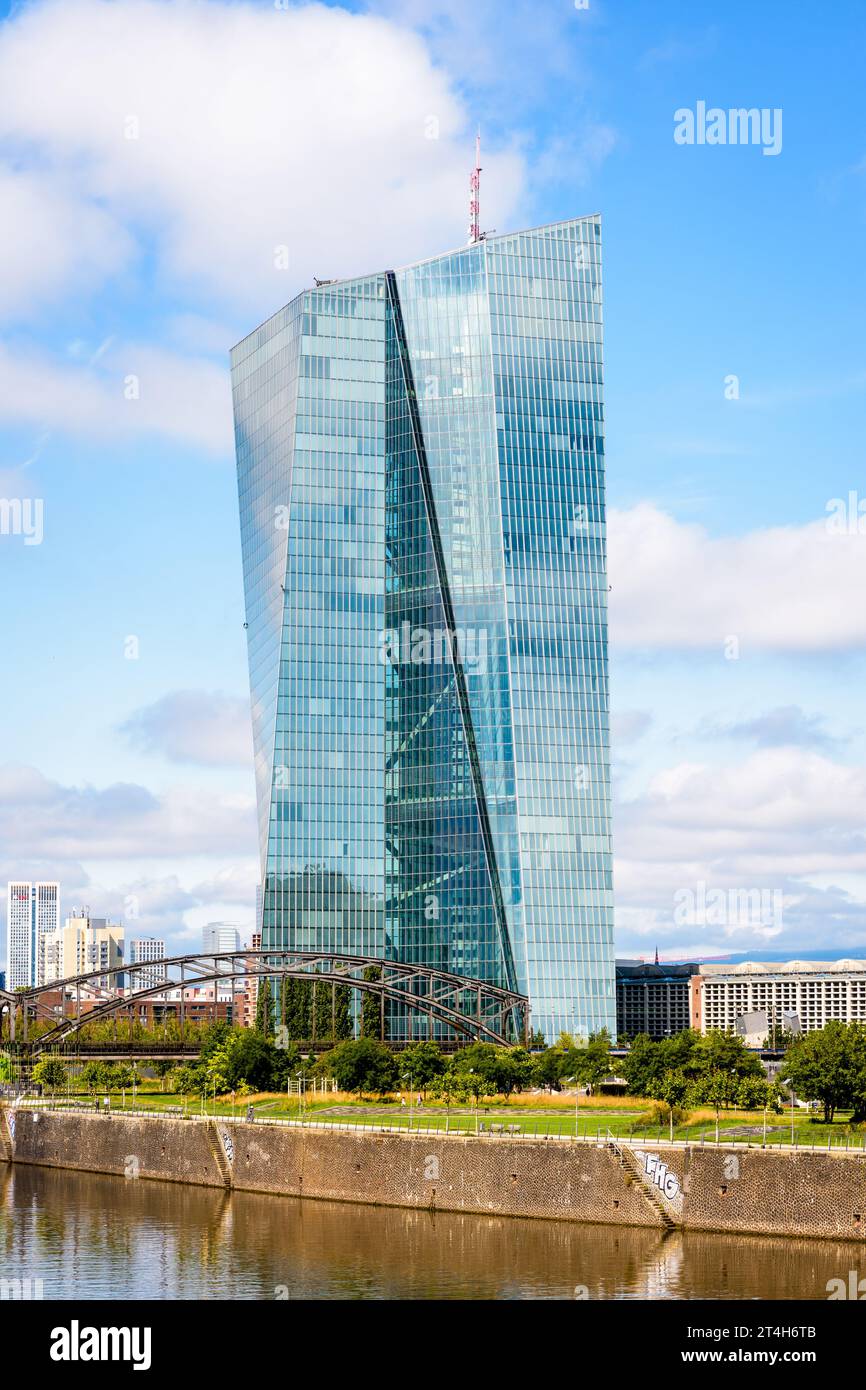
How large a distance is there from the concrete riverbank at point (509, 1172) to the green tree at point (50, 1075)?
34.2 metres

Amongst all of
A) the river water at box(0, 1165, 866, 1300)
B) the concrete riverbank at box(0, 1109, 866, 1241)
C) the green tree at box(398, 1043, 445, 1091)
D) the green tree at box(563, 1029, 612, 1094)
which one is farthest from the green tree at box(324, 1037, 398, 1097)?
the river water at box(0, 1165, 866, 1300)

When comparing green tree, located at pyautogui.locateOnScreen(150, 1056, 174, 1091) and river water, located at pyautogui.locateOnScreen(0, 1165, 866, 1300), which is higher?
green tree, located at pyautogui.locateOnScreen(150, 1056, 174, 1091)

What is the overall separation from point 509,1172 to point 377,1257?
1688 centimetres

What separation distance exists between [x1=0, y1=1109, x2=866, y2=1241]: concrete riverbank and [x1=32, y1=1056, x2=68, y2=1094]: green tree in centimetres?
3418

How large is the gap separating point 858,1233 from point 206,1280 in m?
34.1

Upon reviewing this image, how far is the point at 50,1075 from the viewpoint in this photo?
18762 centimetres

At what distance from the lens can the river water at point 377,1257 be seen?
8800 cm

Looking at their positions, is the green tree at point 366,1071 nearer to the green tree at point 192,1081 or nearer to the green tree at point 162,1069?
the green tree at point 192,1081

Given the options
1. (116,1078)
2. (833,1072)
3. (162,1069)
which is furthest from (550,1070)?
(162,1069)

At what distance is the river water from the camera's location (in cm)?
8800

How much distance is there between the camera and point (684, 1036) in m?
141

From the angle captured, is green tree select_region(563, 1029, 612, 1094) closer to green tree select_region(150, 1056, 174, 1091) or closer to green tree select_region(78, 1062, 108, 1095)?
green tree select_region(150, 1056, 174, 1091)
